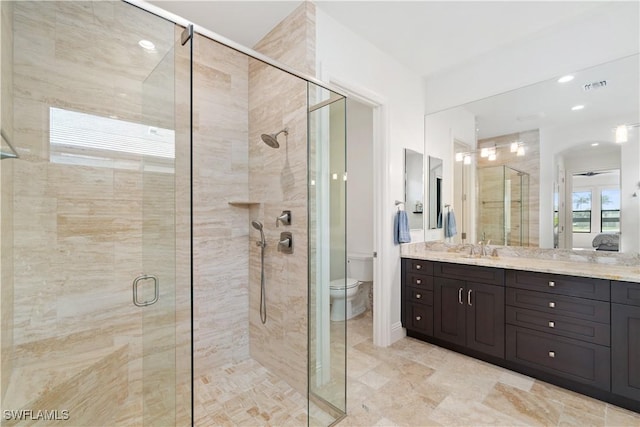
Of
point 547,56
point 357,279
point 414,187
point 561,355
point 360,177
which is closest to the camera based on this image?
point 561,355

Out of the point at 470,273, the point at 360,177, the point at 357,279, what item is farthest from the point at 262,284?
the point at 360,177

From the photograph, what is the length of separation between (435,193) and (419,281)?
3.24 ft

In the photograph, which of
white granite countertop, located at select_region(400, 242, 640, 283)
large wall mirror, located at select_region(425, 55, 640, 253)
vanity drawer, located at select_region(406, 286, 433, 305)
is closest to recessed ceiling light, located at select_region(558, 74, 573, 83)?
large wall mirror, located at select_region(425, 55, 640, 253)

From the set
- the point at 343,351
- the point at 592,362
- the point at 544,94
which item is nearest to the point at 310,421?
the point at 343,351

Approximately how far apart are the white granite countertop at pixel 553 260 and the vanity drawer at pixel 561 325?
319 mm

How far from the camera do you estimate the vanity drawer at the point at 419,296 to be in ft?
8.72

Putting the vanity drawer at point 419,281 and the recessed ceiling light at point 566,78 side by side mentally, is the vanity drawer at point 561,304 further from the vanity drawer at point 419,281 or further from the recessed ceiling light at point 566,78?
the recessed ceiling light at point 566,78

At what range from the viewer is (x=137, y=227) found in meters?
1.84

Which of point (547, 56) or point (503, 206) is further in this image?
point (503, 206)

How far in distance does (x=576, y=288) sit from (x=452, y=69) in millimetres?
2243

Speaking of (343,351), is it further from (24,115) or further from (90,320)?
(24,115)

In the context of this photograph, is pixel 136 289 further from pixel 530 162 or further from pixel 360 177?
pixel 530 162

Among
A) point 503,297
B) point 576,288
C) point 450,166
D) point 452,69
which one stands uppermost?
point 452,69

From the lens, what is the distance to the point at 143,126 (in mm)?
1795
